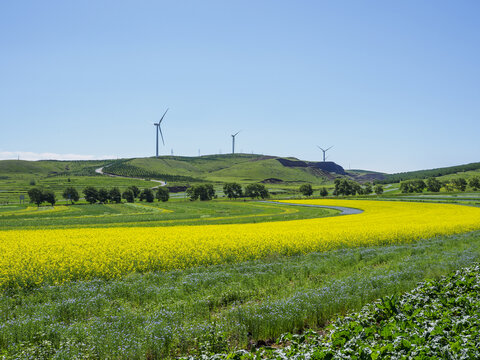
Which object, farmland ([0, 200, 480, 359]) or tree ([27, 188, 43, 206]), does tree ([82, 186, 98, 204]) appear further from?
farmland ([0, 200, 480, 359])

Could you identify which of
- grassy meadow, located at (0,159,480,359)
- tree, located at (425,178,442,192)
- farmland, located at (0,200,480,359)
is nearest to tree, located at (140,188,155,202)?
grassy meadow, located at (0,159,480,359)

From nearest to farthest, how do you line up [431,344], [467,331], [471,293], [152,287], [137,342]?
[431,344] < [467,331] < [137,342] < [471,293] < [152,287]

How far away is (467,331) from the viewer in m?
7.14

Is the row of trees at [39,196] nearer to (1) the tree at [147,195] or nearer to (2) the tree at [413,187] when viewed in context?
(1) the tree at [147,195]

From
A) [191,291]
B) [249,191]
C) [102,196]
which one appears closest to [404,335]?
[191,291]

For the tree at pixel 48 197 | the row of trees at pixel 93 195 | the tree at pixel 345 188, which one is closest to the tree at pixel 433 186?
the tree at pixel 345 188

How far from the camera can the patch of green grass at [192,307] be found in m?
8.55

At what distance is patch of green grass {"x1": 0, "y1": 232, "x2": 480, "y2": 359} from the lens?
8.55 metres

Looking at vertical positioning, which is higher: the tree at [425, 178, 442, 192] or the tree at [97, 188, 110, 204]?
the tree at [425, 178, 442, 192]

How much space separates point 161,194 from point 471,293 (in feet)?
383

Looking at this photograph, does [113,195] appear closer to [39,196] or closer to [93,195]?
[93,195]

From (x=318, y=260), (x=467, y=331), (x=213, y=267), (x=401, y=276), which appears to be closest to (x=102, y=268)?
(x=213, y=267)

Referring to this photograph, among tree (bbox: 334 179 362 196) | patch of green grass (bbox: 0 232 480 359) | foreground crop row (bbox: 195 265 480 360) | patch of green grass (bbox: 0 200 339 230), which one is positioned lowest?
patch of green grass (bbox: 0 200 339 230)

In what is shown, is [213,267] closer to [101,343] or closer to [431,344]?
[101,343]
